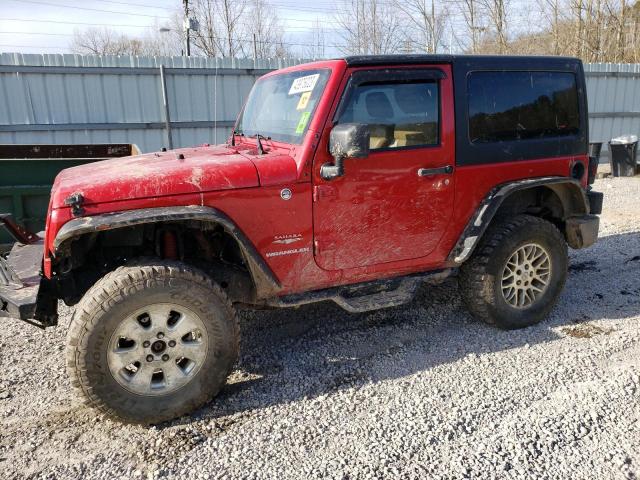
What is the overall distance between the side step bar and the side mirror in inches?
35.4

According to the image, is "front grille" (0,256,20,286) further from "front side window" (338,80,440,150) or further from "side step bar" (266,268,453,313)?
"front side window" (338,80,440,150)

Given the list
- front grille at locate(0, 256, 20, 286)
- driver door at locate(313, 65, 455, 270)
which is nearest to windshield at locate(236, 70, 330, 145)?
driver door at locate(313, 65, 455, 270)

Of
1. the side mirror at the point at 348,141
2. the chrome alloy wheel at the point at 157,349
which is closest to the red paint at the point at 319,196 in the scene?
the side mirror at the point at 348,141

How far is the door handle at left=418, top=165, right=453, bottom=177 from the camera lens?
3592 mm

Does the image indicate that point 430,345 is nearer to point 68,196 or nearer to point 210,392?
point 210,392

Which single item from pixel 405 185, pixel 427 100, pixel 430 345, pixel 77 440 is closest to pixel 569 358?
pixel 430 345


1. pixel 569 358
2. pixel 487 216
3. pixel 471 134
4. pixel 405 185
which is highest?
pixel 471 134

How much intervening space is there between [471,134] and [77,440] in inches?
127

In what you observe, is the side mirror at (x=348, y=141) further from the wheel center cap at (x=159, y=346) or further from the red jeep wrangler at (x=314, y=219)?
the wheel center cap at (x=159, y=346)

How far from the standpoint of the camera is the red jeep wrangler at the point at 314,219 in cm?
298

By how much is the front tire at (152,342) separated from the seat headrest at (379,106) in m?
1.54

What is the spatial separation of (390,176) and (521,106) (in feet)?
4.36

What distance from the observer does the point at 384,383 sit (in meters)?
3.45

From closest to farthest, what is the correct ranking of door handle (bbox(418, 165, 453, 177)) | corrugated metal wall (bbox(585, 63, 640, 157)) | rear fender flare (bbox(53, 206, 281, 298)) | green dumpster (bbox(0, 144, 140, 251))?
rear fender flare (bbox(53, 206, 281, 298)) → door handle (bbox(418, 165, 453, 177)) → green dumpster (bbox(0, 144, 140, 251)) → corrugated metal wall (bbox(585, 63, 640, 157))
